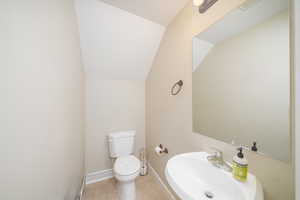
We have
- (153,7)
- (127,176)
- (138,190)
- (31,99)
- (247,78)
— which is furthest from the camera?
(138,190)

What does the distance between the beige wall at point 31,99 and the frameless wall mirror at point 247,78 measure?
1103 millimetres

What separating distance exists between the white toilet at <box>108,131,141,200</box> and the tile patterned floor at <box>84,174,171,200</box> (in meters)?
0.16

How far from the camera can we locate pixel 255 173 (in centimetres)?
64

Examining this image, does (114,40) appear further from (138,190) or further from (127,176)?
(138,190)

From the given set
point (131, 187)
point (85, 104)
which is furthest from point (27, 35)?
point (131, 187)

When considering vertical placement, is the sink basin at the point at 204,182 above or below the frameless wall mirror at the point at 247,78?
below

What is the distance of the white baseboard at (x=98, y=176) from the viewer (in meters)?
1.74

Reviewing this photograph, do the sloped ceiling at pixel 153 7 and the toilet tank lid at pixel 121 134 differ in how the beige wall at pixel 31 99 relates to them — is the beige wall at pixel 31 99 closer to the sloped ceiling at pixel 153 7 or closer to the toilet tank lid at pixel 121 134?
the sloped ceiling at pixel 153 7

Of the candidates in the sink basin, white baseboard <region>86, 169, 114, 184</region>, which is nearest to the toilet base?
white baseboard <region>86, 169, 114, 184</region>

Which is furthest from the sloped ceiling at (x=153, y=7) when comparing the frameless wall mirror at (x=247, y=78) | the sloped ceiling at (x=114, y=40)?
the frameless wall mirror at (x=247, y=78)

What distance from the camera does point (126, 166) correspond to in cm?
142

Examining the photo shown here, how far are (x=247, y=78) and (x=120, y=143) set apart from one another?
1781mm

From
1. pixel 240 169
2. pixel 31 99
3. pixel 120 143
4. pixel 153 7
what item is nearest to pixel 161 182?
pixel 120 143

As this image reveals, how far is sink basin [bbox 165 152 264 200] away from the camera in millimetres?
549
